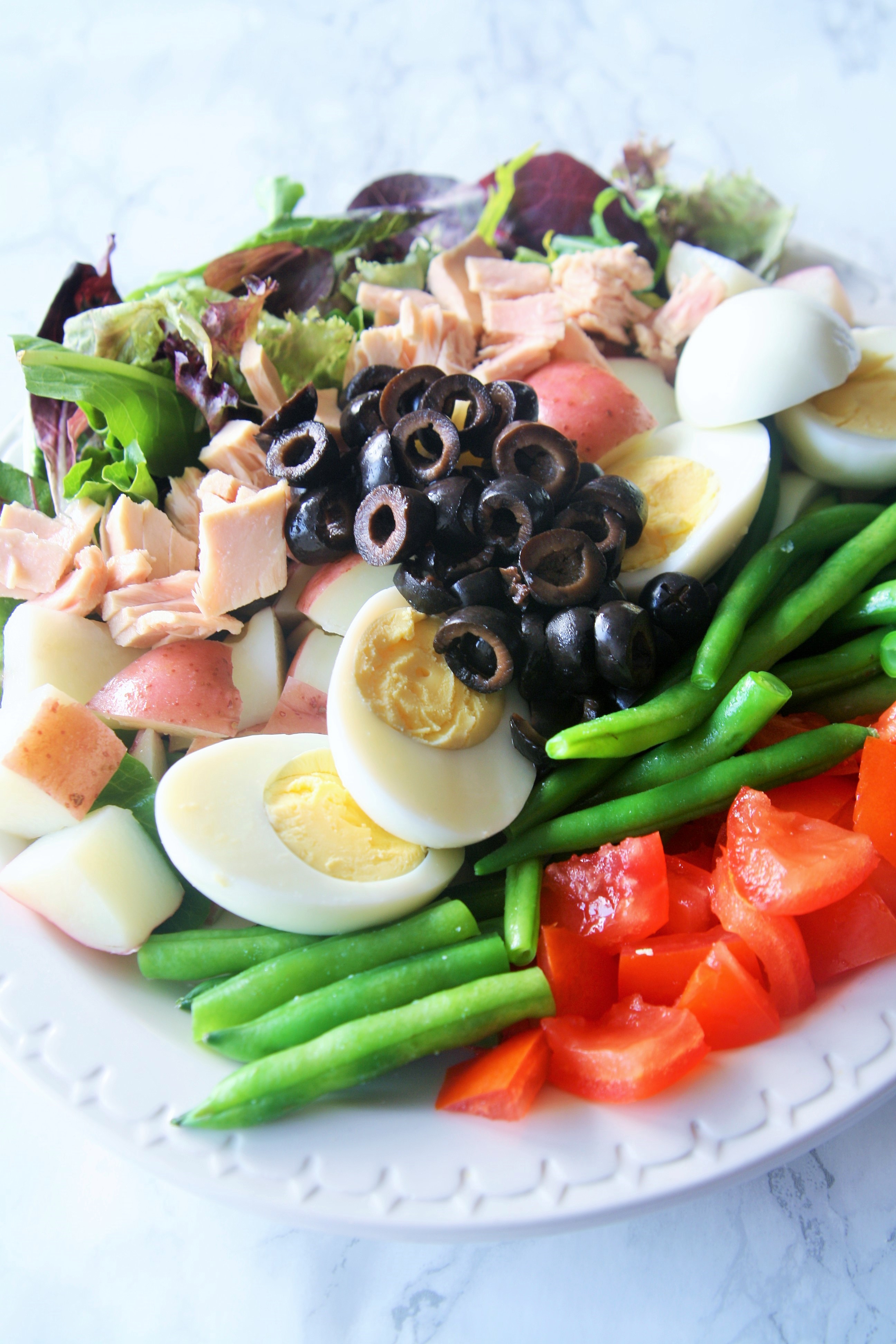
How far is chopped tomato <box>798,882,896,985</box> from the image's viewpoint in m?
1.65

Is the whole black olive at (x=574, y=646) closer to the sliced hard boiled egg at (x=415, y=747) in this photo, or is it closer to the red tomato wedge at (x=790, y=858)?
the sliced hard boiled egg at (x=415, y=747)

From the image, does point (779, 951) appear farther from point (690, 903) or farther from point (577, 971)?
point (577, 971)

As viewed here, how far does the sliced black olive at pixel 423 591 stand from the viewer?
189cm

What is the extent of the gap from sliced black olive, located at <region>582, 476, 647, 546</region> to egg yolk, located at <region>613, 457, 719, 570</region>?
0.08m

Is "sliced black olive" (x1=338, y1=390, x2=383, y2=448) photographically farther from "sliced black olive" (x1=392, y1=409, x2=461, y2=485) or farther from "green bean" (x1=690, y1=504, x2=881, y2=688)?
"green bean" (x1=690, y1=504, x2=881, y2=688)

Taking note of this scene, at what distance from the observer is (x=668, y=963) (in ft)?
5.30

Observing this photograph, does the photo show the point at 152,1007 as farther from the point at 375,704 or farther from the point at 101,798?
the point at 375,704

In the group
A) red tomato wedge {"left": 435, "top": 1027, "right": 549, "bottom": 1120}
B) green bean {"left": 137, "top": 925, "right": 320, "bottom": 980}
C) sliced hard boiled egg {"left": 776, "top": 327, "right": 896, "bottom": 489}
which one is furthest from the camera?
sliced hard boiled egg {"left": 776, "top": 327, "right": 896, "bottom": 489}

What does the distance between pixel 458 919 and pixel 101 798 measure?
2.66 feet

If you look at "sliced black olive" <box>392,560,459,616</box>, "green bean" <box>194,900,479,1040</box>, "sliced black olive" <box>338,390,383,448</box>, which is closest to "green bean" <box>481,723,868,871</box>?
"green bean" <box>194,900,479,1040</box>

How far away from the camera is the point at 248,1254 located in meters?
1.71

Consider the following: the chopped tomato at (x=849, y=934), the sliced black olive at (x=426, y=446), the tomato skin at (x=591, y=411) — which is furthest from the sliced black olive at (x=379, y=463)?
the chopped tomato at (x=849, y=934)

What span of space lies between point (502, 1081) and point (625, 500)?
1.21 metres

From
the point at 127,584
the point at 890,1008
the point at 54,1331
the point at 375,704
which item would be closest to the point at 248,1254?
the point at 54,1331
